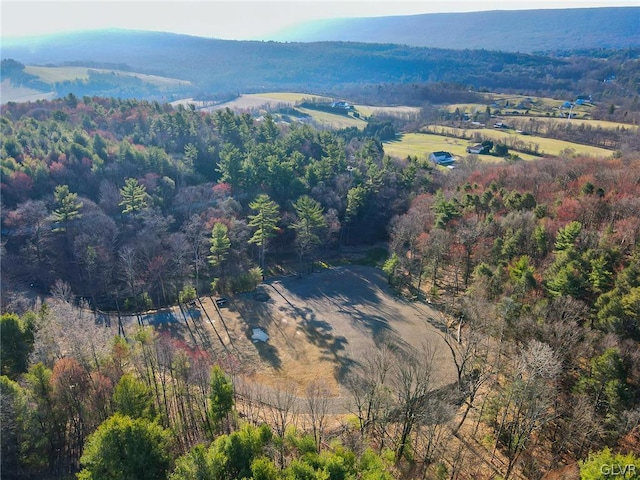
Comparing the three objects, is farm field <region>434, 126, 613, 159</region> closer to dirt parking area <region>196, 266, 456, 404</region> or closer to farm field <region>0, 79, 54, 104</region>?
dirt parking area <region>196, 266, 456, 404</region>

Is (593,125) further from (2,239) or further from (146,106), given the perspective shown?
(2,239)

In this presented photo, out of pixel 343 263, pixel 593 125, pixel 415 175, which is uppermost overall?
pixel 593 125

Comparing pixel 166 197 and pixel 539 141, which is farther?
pixel 539 141

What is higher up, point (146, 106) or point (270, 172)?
point (146, 106)

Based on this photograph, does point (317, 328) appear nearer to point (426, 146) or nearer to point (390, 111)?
point (426, 146)

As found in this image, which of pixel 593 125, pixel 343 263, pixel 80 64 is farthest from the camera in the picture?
pixel 80 64

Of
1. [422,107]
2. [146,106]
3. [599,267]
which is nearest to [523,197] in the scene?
[599,267]

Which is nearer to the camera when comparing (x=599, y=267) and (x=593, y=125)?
(x=599, y=267)

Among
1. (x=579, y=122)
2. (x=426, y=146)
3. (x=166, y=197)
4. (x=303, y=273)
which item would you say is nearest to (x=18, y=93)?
(x=166, y=197)
